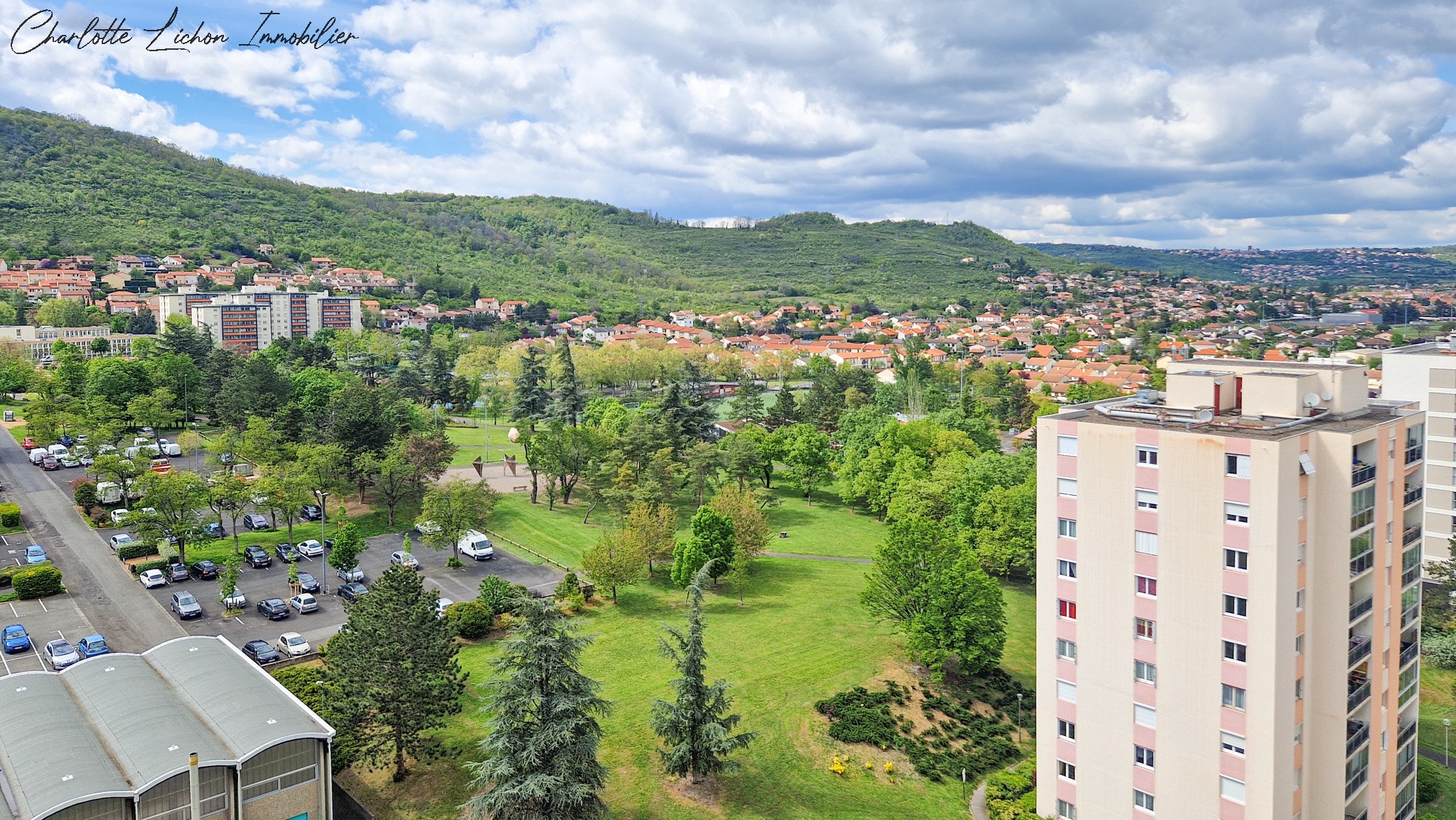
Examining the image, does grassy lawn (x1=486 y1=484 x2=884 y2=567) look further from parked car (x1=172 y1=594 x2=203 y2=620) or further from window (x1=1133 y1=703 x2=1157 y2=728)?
window (x1=1133 y1=703 x2=1157 y2=728)

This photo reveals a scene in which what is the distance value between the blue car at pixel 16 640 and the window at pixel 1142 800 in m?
34.1

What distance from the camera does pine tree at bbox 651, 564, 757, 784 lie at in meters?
24.2

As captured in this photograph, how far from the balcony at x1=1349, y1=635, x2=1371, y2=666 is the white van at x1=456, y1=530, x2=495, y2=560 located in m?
33.8

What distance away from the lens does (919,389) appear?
81375mm

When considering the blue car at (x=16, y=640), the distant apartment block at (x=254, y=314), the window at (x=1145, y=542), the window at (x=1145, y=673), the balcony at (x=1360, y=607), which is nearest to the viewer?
the window at (x=1145, y=542)

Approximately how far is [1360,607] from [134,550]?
44.5m

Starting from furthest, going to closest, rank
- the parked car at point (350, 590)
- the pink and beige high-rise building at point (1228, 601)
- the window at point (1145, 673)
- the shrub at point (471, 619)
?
the parked car at point (350, 590) → the shrub at point (471, 619) → the window at point (1145, 673) → the pink and beige high-rise building at point (1228, 601)

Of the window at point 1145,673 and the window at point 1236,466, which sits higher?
the window at point 1236,466

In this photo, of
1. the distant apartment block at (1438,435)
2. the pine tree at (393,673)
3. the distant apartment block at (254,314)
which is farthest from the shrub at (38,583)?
the distant apartment block at (254,314)

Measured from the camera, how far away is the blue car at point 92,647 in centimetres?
2986

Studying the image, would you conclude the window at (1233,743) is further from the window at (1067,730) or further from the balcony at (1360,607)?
the balcony at (1360,607)

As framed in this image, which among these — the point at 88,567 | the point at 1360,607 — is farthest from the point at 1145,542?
the point at 88,567

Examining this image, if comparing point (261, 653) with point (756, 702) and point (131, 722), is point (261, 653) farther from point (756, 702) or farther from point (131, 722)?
point (756, 702)

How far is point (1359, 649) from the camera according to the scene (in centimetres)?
2081
